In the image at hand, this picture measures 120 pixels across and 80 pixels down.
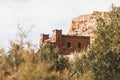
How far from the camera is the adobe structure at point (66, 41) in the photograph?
369 feet

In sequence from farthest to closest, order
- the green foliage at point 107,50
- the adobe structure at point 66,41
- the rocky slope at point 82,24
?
the rocky slope at point 82,24 → the adobe structure at point 66,41 → the green foliage at point 107,50

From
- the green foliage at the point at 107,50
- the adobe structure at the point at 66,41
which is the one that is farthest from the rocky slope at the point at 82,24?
the green foliage at the point at 107,50

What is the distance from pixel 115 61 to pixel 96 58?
2114 mm

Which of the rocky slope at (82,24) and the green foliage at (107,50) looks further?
the rocky slope at (82,24)

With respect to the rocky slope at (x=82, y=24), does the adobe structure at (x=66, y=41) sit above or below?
below

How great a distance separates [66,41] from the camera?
11462 cm

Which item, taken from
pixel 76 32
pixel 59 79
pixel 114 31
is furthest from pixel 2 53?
pixel 76 32

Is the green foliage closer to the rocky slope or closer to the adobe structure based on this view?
the adobe structure

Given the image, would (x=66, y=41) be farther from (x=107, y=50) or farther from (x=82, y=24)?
(x=107, y=50)

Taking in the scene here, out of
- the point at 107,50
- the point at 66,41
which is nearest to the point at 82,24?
the point at 66,41

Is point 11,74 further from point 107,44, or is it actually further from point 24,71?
point 107,44

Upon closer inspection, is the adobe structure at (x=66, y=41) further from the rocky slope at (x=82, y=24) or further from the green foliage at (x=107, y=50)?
the green foliage at (x=107, y=50)

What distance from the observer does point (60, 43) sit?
113 m

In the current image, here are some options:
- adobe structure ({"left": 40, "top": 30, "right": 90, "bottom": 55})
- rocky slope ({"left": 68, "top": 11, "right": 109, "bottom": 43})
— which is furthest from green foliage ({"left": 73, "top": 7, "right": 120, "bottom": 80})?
rocky slope ({"left": 68, "top": 11, "right": 109, "bottom": 43})
